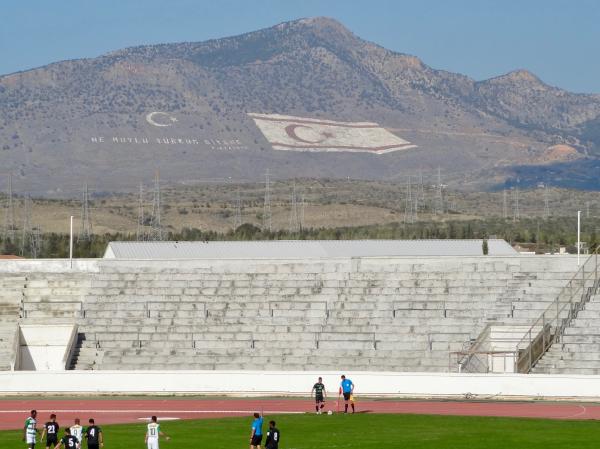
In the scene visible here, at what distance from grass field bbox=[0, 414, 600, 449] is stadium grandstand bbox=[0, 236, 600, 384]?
12.7 m

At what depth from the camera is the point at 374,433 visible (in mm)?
42156

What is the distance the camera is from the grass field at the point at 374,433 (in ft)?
129

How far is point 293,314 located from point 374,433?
23169 mm

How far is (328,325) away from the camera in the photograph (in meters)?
64.0

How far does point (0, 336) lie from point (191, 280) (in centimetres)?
919

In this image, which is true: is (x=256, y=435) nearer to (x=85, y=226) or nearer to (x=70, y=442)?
(x=70, y=442)

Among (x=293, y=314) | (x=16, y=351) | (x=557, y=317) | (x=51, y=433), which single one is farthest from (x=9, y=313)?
(x=51, y=433)

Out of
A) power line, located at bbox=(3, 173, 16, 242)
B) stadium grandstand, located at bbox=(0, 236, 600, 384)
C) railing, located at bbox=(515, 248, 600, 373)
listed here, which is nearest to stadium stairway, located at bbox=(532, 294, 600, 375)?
stadium grandstand, located at bbox=(0, 236, 600, 384)

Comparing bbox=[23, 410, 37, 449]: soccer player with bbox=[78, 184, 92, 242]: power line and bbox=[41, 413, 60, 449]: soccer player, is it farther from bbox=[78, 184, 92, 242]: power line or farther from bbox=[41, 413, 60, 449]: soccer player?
bbox=[78, 184, 92, 242]: power line

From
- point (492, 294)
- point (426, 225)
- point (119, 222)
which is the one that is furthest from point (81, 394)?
point (119, 222)

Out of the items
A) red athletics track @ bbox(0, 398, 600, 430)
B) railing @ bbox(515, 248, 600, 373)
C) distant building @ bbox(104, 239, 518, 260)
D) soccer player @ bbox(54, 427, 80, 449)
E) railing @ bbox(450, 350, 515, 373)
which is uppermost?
distant building @ bbox(104, 239, 518, 260)

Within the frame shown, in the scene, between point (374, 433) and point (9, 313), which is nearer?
point (374, 433)

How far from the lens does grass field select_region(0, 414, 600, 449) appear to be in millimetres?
39312

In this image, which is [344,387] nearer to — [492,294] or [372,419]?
[372,419]
